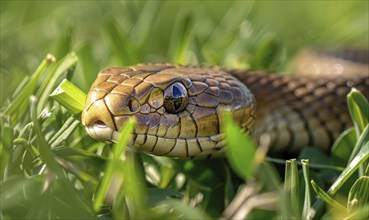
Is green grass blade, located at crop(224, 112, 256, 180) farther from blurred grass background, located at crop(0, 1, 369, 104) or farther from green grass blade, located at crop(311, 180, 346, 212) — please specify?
blurred grass background, located at crop(0, 1, 369, 104)

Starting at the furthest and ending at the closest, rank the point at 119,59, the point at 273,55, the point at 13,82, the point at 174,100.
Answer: the point at 273,55, the point at 119,59, the point at 13,82, the point at 174,100

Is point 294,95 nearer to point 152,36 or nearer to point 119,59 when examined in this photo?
point 119,59

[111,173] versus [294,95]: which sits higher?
[111,173]

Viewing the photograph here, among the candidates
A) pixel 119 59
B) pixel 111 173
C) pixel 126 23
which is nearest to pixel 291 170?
pixel 111 173

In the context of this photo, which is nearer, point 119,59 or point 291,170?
point 291,170

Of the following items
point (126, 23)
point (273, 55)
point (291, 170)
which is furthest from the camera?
point (126, 23)

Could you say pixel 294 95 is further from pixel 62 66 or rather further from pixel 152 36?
pixel 152 36
